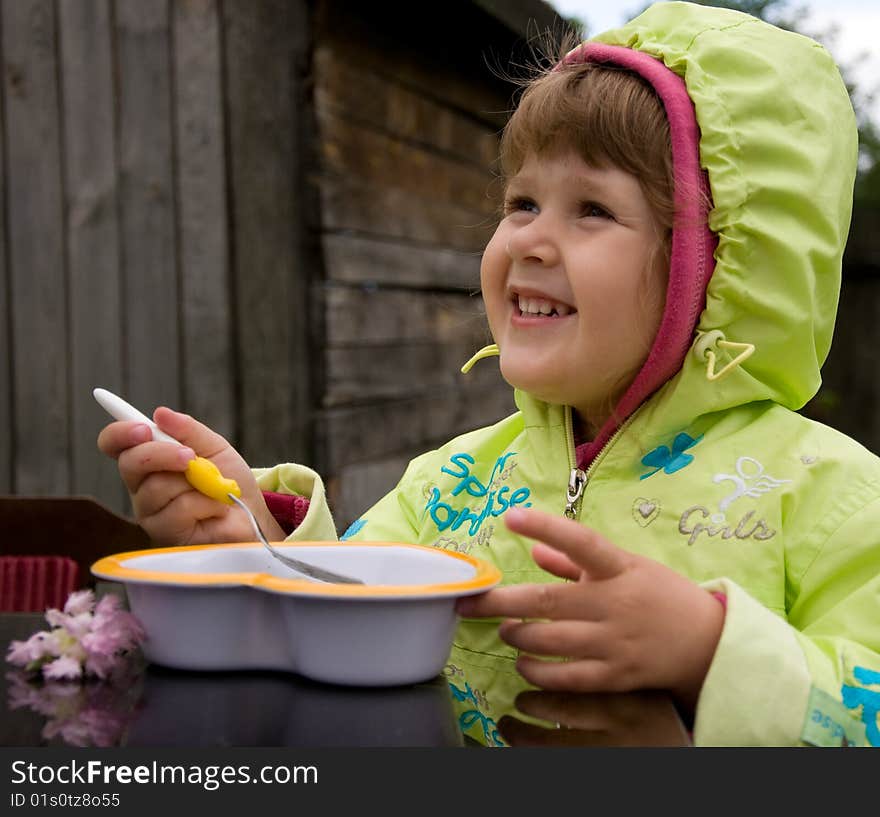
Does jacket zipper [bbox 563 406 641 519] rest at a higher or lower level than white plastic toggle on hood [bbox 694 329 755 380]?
lower

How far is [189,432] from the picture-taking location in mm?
1341

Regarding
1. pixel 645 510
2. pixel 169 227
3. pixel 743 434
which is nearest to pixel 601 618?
pixel 645 510

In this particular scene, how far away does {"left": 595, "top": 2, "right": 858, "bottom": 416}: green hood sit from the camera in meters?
1.32

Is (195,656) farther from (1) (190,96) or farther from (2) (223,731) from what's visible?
(1) (190,96)

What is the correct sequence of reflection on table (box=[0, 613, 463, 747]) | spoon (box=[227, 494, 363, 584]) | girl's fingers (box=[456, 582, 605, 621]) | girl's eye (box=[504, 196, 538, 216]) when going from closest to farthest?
reflection on table (box=[0, 613, 463, 747]) → girl's fingers (box=[456, 582, 605, 621]) → spoon (box=[227, 494, 363, 584]) → girl's eye (box=[504, 196, 538, 216])

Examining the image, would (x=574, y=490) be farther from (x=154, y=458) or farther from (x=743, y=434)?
(x=154, y=458)

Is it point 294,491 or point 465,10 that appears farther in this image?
point 465,10

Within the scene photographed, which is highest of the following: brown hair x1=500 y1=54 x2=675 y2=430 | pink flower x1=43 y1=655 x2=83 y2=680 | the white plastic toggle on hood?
brown hair x1=500 y1=54 x2=675 y2=430

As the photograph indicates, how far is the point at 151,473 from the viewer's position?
128 centimetres

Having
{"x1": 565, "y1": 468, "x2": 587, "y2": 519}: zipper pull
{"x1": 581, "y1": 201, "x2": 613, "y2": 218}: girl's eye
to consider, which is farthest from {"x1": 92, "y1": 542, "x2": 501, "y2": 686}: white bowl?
{"x1": 581, "y1": 201, "x2": 613, "y2": 218}: girl's eye

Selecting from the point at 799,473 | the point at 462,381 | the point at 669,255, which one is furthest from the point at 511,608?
the point at 462,381

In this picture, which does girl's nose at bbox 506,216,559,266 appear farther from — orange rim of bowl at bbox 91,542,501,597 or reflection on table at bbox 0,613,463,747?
reflection on table at bbox 0,613,463,747

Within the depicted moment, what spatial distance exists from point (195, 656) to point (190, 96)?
2623 millimetres

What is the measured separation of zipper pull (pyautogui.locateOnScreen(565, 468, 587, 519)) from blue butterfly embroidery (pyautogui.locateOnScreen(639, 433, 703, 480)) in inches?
3.1
